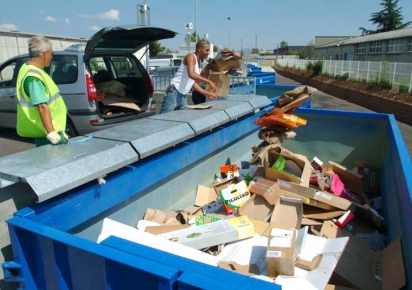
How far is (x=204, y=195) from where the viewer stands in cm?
324

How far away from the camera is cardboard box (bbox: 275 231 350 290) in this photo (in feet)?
6.05

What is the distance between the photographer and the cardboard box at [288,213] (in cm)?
266

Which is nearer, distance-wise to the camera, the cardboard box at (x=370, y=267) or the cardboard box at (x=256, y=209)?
the cardboard box at (x=370, y=267)

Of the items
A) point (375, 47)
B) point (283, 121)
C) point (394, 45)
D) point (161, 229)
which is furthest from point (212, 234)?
point (375, 47)

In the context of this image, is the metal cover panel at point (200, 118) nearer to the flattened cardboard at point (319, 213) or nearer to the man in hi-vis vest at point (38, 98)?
the man in hi-vis vest at point (38, 98)

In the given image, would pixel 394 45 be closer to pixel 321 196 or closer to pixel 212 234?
pixel 321 196

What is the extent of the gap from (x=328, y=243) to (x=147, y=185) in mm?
1329

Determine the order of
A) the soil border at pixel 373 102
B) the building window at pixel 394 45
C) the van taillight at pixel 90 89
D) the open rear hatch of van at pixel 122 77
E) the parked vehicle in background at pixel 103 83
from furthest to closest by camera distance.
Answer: the building window at pixel 394 45 → the soil border at pixel 373 102 → the van taillight at pixel 90 89 → the open rear hatch of van at pixel 122 77 → the parked vehicle in background at pixel 103 83

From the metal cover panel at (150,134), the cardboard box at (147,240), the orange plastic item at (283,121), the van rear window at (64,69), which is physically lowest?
the cardboard box at (147,240)

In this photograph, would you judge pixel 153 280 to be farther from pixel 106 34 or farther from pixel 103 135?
pixel 106 34

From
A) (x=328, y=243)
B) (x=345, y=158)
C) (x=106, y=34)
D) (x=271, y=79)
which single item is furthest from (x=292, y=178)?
(x=271, y=79)

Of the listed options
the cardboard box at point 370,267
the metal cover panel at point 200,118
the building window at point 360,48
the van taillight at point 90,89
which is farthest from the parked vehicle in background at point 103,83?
the building window at point 360,48

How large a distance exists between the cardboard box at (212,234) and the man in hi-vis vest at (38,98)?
3.54ft

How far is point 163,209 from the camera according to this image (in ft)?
9.15
